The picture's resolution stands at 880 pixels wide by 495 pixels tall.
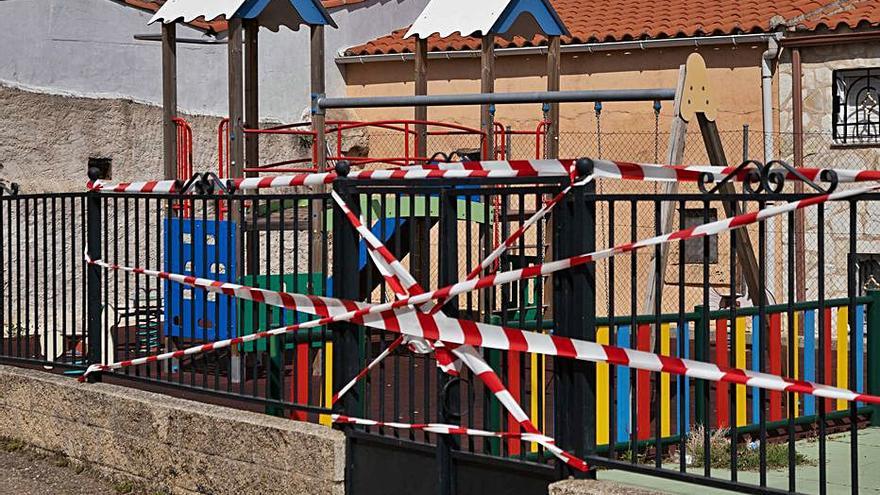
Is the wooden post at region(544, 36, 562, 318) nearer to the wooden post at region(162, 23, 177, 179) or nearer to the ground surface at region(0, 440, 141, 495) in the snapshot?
the wooden post at region(162, 23, 177, 179)

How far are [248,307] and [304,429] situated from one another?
137 inches

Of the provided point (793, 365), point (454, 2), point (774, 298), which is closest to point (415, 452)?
point (793, 365)

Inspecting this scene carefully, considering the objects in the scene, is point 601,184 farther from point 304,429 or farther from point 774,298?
point 304,429

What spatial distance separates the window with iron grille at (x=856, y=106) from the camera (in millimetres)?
15047

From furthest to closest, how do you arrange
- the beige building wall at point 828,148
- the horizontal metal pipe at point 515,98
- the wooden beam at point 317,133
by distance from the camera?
1. the beige building wall at point 828,148
2. the wooden beam at point 317,133
3. the horizontal metal pipe at point 515,98

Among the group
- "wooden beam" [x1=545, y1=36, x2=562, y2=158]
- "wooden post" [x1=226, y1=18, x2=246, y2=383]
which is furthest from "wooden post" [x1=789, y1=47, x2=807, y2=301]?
"wooden post" [x1=226, y1=18, x2=246, y2=383]

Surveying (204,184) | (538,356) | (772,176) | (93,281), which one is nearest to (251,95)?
(93,281)

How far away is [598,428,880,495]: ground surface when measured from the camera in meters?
6.67

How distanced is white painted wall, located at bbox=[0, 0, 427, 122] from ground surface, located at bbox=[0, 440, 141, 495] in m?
7.44

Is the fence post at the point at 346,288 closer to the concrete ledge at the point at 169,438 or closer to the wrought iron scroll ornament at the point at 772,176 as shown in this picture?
the concrete ledge at the point at 169,438

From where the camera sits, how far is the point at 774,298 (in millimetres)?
14578

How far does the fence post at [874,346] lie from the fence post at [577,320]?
4.03 meters

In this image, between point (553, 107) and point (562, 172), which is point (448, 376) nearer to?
point (562, 172)

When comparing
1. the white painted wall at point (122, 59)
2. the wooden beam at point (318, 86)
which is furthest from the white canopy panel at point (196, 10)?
the white painted wall at point (122, 59)
